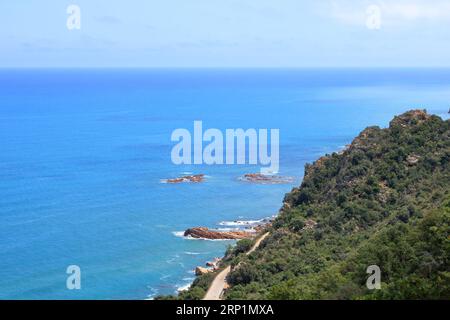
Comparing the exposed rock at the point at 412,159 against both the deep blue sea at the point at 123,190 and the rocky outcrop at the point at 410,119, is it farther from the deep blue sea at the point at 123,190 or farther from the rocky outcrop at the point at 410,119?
the deep blue sea at the point at 123,190

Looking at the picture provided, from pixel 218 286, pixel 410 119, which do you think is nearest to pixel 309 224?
pixel 218 286

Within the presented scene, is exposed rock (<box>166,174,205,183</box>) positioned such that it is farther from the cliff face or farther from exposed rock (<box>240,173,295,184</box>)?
the cliff face

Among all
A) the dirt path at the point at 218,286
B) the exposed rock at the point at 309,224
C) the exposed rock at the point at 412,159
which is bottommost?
the dirt path at the point at 218,286

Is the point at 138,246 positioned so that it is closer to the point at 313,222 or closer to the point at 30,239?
the point at 30,239

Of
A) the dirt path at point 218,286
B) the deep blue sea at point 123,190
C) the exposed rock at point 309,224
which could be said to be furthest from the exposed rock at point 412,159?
the deep blue sea at point 123,190

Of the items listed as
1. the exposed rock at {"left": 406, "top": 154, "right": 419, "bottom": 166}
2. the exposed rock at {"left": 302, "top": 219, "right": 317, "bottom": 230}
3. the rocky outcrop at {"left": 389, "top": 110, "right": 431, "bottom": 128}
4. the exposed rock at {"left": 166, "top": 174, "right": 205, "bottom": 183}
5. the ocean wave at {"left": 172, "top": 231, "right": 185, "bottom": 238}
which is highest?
the rocky outcrop at {"left": 389, "top": 110, "right": 431, "bottom": 128}

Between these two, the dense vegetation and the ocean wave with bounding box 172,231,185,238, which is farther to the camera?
the ocean wave with bounding box 172,231,185,238

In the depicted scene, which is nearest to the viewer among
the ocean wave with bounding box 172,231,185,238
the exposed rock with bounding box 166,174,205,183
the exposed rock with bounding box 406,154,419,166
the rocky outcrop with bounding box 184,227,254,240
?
the exposed rock with bounding box 406,154,419,166

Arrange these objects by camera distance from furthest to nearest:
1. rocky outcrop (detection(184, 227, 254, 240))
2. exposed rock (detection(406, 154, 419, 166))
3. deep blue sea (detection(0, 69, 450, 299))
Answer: rocky outcrop (detection(184, 227, 254, 240)) → deep blue sea (detection(0, 69, 450, 299)) → exposed rock (detection(406, 154, 419, 166))

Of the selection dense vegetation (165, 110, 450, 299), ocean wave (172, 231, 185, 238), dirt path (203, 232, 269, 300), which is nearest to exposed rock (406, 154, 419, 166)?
dense vegetation (165, 110, 450, 299)
